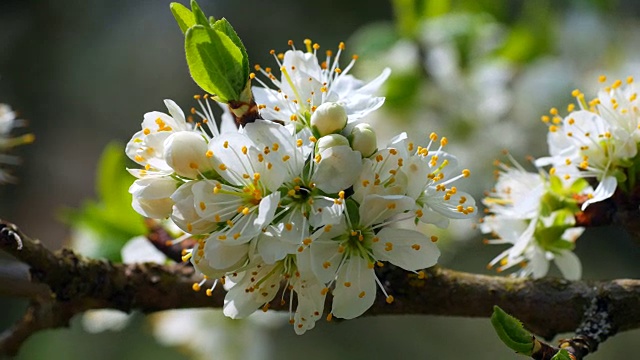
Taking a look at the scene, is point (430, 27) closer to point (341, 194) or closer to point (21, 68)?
point (341, 194)

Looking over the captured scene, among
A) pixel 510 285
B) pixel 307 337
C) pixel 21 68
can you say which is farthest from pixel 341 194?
pixel 21 68

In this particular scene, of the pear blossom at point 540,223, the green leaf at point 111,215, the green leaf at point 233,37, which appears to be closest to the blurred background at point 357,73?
the green leaf at point 111,215

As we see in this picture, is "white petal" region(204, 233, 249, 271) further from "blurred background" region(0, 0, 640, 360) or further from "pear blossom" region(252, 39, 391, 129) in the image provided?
"blurred background" region(0, 0, 640, 360)

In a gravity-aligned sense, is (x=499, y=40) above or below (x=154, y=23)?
above

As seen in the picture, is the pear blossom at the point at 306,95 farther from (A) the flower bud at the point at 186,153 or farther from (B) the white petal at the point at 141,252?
(B) the white petal at the point at 141,252

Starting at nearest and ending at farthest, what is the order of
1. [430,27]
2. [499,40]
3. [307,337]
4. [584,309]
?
[584,309] < [430,27] < [499,40] < [307,337]

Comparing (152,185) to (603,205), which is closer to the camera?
(152,185)

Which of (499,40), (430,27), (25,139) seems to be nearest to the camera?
(25,139)
